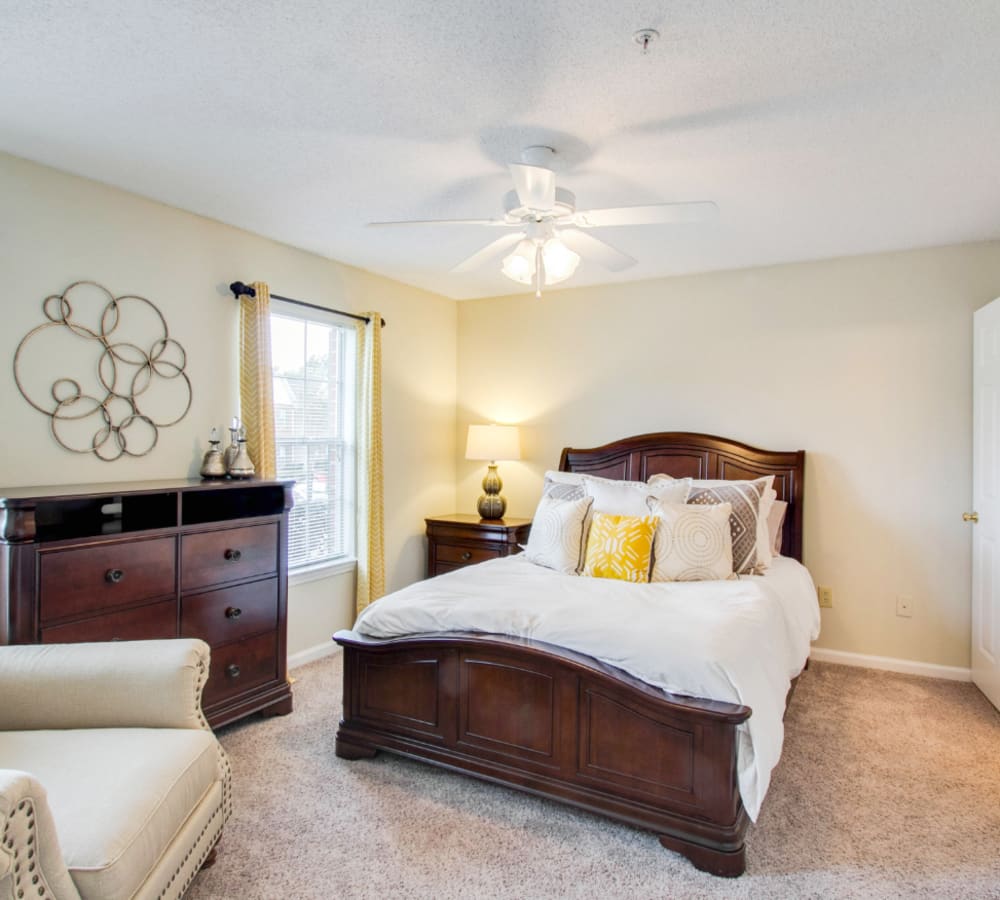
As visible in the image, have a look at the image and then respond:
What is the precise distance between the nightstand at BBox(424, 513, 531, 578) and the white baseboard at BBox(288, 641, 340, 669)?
0.90 metres

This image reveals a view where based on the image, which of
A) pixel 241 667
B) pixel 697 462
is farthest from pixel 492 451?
pixel 241 667

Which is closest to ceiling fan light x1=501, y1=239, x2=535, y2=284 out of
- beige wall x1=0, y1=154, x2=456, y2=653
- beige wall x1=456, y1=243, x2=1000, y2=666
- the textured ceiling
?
the textured ceiling

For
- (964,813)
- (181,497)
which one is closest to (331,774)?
(181,497)

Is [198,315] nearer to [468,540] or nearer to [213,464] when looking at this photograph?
[213,464]

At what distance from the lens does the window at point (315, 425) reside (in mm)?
3779

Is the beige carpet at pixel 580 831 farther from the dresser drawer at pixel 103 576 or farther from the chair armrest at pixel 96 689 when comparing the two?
the dresser drawer at pixel 103 576

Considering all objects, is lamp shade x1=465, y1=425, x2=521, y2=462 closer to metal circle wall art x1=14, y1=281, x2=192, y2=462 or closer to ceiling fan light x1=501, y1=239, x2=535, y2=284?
ceiling fan light x1=501, y1=239, x2=535, y2=284

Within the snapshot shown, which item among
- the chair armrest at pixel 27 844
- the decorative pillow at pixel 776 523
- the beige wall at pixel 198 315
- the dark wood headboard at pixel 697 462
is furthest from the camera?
the dark wood headboard at pixel 697 462

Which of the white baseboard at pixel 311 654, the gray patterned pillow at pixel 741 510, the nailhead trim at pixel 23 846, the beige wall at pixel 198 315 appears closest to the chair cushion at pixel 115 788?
the nailhead trim at pixel 23 846

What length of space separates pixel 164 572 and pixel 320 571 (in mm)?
1301

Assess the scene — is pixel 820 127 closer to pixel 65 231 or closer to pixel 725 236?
pixel 725 236

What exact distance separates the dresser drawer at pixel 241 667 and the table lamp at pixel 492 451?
1.83 metres

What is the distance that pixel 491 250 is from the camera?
2.82 meters

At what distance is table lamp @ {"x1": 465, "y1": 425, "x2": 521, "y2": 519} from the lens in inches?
179
